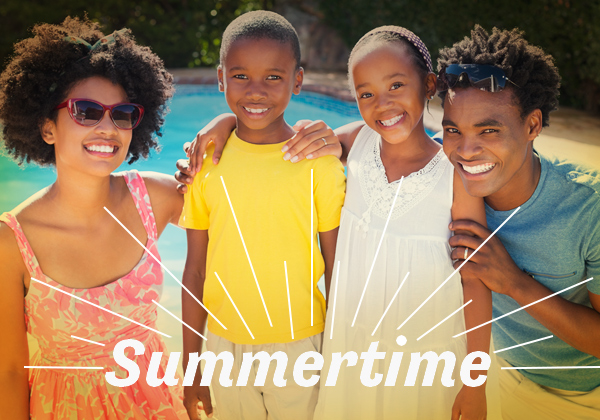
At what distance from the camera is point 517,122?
94.5 inches

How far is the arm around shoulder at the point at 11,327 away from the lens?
241cm

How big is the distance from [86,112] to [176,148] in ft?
28.5

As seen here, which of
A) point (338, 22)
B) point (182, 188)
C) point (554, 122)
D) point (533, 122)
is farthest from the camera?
point (338, 22)

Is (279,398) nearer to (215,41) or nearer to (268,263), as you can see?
(268,263)

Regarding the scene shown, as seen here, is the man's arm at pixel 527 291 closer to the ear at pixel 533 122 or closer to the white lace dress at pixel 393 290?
the white lace dress at pixel 393 290

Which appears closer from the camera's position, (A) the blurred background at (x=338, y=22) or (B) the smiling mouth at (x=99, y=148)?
(B) the smiling mouth at (x=99, y=148)

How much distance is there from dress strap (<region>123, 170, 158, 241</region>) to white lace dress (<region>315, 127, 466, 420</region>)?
38.7 inches

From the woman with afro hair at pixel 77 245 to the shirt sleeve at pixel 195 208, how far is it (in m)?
0.22

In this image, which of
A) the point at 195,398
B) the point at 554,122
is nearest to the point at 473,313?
the point at 195,398

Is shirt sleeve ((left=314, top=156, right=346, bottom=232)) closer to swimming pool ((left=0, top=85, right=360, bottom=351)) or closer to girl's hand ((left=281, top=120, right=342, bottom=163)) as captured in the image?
girl's hand ((left=281, top=120, right=342, bottom=163))

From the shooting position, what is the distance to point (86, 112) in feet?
8.24

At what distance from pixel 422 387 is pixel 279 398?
69 cm

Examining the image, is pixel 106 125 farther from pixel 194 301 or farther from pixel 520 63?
pixel 520 63

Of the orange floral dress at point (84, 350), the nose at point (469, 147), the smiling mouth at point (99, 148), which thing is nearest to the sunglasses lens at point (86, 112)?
the smiling mouth at point (99, 148)
